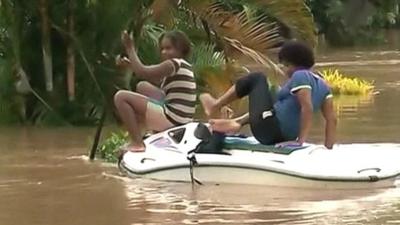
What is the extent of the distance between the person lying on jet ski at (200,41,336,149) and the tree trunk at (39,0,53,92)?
19.9 feet

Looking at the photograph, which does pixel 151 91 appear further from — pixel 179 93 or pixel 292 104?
pixel 292 104

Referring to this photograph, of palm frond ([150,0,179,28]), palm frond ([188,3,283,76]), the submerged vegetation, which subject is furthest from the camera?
the submerged vegetation

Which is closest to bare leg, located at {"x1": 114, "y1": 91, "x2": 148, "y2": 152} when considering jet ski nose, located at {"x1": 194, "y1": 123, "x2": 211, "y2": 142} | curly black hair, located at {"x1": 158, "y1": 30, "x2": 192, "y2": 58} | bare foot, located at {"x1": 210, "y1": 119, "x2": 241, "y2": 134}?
curly black hair, located at {"x1": 158, "y1": 30, "x2": 192, "y2": 58}

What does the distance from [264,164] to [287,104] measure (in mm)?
749

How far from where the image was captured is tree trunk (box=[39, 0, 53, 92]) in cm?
1391

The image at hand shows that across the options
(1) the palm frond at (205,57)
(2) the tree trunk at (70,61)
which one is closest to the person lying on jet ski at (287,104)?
(1) the palm frond at (205,57)

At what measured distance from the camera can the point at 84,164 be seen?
9.72 m

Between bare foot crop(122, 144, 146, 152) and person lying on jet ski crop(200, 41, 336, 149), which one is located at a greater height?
person lying on jet ski crop(200, 41, 336, 149)

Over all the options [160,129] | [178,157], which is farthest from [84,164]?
[178,157]

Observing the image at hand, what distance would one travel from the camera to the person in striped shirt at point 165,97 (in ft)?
28.7

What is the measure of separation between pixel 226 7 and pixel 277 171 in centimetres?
520

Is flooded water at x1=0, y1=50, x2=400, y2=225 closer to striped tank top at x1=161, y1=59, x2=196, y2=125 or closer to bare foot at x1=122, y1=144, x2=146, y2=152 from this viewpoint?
bare foot at x1=122, y1=144, x2=146, y2=152

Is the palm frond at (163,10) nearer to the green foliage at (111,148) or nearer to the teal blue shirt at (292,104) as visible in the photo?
the green foliage at (111,148)

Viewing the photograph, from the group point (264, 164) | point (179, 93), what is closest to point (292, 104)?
point (264, 164)
